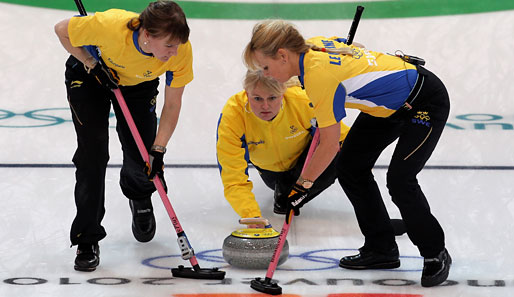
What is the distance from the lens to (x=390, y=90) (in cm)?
312

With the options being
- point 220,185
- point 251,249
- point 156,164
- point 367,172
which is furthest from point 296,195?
point 220,185

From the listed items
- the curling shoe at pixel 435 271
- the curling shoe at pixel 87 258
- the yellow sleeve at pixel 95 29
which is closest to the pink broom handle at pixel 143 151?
the yellow sleeve at pixel 95 29

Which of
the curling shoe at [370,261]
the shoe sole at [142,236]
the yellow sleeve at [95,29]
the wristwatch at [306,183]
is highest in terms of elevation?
the yellow sleeve at [95,29]

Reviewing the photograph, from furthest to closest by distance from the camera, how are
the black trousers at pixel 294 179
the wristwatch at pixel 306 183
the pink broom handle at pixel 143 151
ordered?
1. the black trousers at pixel 294 179
2. the pink broom handle at pixel 143 151
3. the wristwatch at pixel 306 183

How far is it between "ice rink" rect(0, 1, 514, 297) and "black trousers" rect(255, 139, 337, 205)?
0.41 ft

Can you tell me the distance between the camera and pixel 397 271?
A: 338cm

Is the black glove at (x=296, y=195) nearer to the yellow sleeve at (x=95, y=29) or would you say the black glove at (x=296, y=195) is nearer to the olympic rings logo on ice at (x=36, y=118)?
the yellow sleeve at (x=95, y=29)

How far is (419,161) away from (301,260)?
0.69 metres

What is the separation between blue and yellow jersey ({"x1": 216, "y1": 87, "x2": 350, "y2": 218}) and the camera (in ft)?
11.9

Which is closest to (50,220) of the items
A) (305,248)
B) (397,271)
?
(305,248)

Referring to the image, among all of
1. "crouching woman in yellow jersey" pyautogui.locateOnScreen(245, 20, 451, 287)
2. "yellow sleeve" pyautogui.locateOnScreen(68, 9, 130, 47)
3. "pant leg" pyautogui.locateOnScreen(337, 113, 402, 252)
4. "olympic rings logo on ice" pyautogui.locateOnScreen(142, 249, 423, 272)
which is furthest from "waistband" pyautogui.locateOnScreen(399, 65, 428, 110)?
"yellow sleeve" pyautogui.locateOnScreen(68, 9, 130, 47)

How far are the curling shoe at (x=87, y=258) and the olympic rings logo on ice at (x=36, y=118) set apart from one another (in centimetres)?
184

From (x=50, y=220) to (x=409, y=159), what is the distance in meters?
1.76

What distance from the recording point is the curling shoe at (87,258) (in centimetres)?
332
